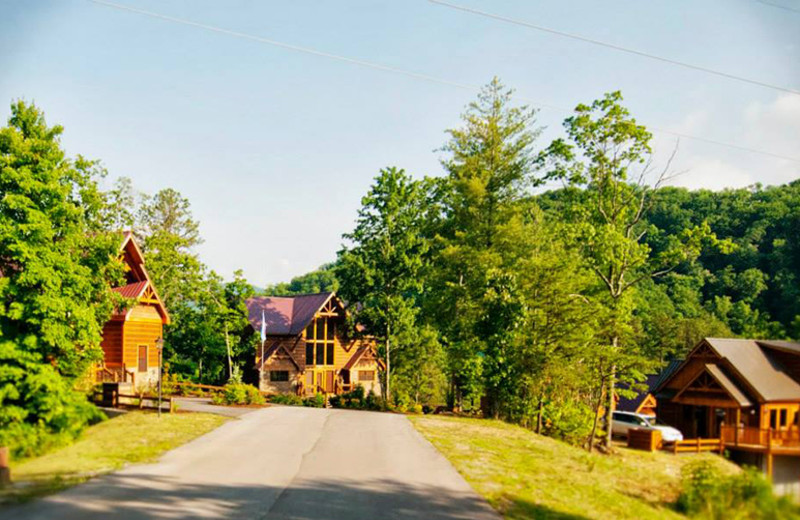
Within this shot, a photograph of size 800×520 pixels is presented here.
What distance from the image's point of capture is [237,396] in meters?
30.3

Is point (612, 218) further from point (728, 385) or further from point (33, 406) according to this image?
point (33, 406)

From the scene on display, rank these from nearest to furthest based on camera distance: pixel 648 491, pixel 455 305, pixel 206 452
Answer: pixel 648 491 → pixel 206 452 → pixel 455 305

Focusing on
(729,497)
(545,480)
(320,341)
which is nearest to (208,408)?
(545,480)

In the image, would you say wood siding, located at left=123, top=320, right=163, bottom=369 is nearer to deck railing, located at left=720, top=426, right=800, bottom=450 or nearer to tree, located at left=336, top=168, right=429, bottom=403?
tree, located at left=336, top=168, right=429, bottom=403

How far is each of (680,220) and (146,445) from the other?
2391 cm

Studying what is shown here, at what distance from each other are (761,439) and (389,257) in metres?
22.7

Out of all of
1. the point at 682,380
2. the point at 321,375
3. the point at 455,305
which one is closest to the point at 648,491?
the point at 455,305

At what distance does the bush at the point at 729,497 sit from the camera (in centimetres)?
820

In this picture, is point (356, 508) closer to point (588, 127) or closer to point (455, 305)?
point (455, 305)

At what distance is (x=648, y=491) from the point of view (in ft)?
51.4

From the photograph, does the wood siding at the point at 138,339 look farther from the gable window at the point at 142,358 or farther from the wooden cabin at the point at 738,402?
the wooden cabin at the point at 738,402

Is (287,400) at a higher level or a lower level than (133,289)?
lower

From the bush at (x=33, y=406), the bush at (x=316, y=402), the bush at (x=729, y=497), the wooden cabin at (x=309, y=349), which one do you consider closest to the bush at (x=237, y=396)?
the bush at (x=316, y=402)

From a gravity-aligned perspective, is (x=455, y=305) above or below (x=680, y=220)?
below
